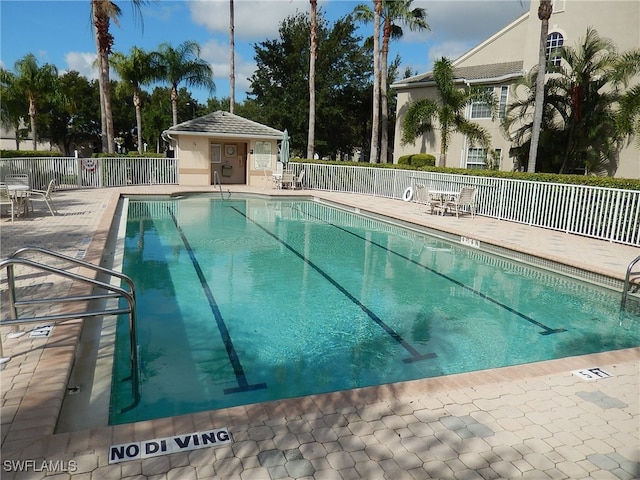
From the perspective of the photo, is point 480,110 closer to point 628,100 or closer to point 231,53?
point 628,100

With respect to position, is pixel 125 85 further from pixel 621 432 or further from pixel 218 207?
pixel 621 432

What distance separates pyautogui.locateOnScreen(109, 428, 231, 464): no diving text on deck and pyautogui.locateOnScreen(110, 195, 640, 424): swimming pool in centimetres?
95

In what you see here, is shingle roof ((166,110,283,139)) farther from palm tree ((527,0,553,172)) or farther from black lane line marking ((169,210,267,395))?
→ black lane line marking ((169,210,267,395))

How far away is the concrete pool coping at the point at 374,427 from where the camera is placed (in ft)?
9.03

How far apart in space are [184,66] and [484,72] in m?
19.9

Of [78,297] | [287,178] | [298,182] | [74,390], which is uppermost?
[287,178]

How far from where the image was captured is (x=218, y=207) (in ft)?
Result: 53.6

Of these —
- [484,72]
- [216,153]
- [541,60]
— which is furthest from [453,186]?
[216,153]

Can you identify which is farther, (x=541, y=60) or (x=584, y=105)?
(x=584, y=105)

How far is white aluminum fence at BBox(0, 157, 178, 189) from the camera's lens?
17281mm

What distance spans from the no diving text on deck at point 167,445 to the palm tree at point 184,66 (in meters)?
31.1

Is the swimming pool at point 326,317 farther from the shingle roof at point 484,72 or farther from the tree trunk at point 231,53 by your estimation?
the tree trunk at point 231,53

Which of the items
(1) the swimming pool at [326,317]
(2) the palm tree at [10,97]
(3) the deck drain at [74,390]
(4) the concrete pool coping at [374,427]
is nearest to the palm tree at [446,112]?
(1) the swimming pool at [326,317]

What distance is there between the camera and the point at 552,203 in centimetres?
1216
